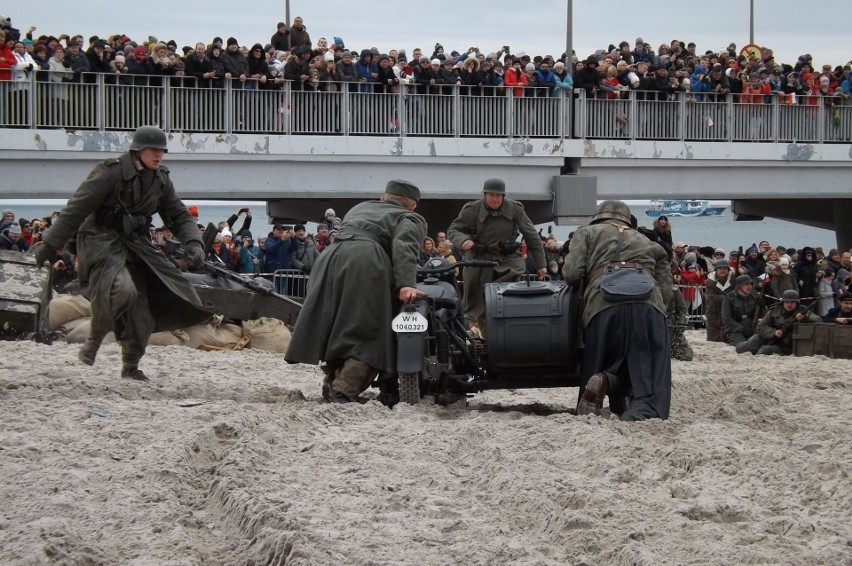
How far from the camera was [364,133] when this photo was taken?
2270cm

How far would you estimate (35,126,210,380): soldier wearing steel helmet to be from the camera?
357 inches

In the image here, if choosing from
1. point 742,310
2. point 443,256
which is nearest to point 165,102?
point 443,256

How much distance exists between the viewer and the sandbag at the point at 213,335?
46.2ft

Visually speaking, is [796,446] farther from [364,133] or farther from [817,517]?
[364,133]

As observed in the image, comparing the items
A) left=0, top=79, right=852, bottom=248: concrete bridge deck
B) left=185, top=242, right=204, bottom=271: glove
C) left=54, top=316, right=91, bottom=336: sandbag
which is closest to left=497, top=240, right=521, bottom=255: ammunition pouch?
left=185, top=242, right=204, bottom=271: glove

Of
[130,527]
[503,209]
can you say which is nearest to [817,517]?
[130,527]

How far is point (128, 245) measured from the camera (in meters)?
9.32

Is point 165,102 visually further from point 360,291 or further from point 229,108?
point 360,291

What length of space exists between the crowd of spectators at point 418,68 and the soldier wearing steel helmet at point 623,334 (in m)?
12.9

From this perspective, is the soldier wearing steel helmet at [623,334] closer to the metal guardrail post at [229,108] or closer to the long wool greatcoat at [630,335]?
the long wool greatcoat at [630,335]

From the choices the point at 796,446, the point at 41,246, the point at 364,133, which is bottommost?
the point at 796,446

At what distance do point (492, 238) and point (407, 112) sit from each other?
11.0 meters

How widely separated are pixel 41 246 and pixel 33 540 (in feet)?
15.5

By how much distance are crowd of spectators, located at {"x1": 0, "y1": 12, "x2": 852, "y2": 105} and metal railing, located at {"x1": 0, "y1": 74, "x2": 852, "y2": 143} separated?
13cm
